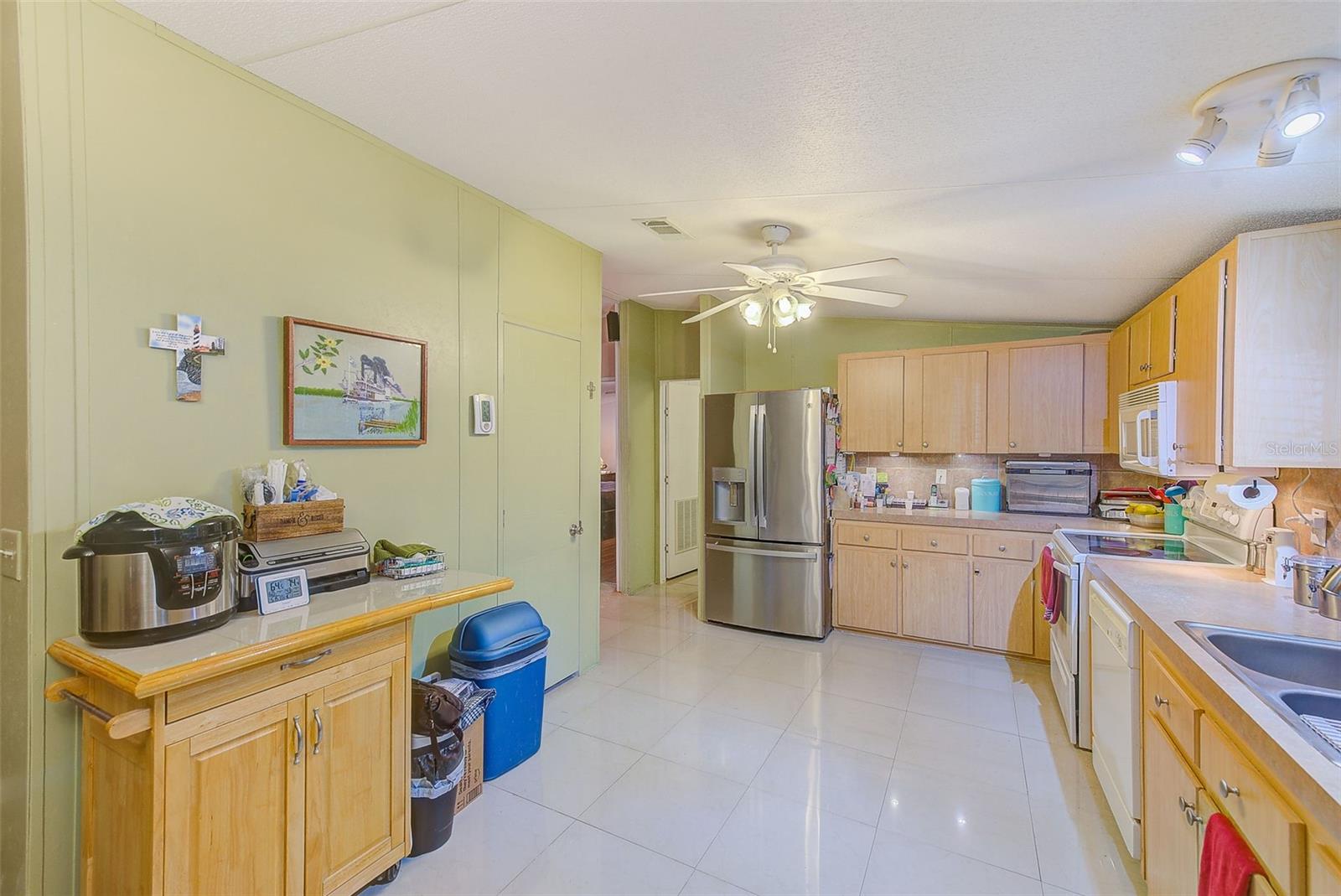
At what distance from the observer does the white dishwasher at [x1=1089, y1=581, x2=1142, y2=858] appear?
1.93 metres

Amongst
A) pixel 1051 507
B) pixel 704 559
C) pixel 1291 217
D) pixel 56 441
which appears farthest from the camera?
pixel 704 559

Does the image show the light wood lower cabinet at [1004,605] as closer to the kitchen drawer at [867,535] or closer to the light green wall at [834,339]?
the kitchen drawer at [867,535]

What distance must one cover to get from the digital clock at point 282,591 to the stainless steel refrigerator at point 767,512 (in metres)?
3.14

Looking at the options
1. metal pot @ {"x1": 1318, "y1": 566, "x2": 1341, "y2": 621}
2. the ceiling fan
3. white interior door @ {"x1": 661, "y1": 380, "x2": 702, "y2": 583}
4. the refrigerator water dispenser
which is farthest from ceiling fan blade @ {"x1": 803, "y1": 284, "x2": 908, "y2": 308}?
white interior door @ {"x1": 661, "y1": 380, "x2": 702, "y2": 583}

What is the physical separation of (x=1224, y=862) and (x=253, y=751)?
224 cm

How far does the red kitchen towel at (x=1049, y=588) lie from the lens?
3082 mm

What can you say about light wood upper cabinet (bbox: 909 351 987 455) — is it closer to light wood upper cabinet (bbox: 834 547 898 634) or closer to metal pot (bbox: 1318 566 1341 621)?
light wood upper cabinet (bbox: 834 547 898 634)

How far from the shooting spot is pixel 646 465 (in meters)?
5.60

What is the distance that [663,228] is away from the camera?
3.04 m

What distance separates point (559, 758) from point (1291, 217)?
12.1 feet

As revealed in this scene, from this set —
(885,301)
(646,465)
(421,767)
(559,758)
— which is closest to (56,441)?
(421,767)

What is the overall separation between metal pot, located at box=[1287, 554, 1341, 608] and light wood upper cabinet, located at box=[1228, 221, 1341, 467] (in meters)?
0.32

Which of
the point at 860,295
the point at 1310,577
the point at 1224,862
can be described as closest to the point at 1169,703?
the point at 1224,862

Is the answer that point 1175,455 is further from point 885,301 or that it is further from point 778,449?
point 778,449
